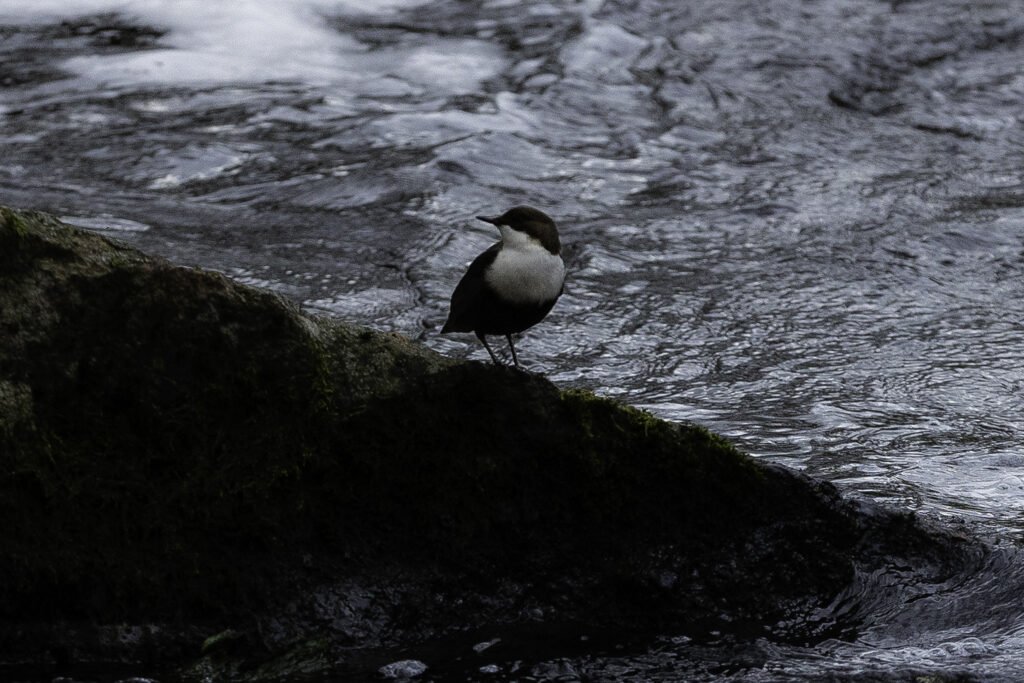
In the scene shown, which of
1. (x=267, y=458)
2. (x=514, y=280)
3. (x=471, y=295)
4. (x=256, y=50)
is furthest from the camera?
(x=256, y=50)

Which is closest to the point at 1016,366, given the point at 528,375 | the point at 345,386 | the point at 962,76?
the point at 528,375

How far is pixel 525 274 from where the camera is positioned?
4.18 m

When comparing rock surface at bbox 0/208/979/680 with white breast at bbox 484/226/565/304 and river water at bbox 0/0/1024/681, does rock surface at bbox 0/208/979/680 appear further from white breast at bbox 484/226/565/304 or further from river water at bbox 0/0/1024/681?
white breast at bbox 484/226/565/304

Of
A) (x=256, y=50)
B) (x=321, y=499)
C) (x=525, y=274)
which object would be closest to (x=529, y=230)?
(x=525, y=274)

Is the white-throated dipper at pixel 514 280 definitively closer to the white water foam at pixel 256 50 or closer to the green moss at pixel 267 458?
the green moss at pixel 267 458

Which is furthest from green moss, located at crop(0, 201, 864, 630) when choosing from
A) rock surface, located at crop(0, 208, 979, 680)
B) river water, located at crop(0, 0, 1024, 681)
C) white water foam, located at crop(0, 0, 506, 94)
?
white water foam, located at crop(0, 0, 506, 94)

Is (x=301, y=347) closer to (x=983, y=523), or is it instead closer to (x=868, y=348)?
(x=983, y=523)

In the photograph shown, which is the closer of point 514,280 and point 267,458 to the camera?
point 267,458

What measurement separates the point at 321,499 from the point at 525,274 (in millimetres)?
1166

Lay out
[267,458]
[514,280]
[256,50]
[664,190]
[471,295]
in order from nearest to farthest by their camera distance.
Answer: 1. [267,458]
2. [514,280]
3. [471,295]
4. [664,190]
5. [256,50]

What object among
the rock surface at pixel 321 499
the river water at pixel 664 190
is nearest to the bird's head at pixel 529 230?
the rock surface at pixel 321 499

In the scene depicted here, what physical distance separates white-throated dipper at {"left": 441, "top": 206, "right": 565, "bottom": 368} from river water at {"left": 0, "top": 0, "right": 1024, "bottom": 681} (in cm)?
118

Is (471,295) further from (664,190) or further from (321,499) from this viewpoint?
(664,190)

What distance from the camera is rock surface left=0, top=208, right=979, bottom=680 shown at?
3.16m
